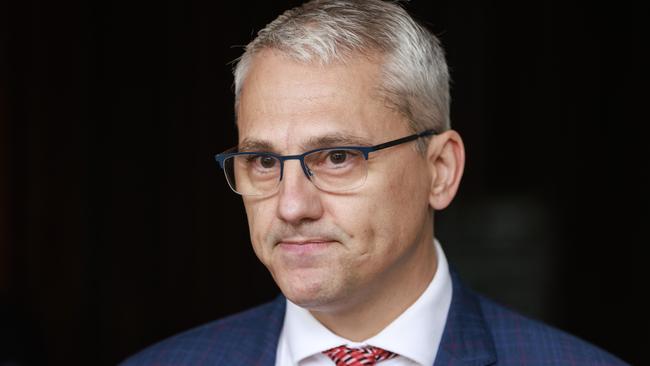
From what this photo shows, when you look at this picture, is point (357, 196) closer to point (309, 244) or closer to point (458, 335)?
point (309, 244)

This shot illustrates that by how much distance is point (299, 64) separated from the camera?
1953 millimetres

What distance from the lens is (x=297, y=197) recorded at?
1.87 meters

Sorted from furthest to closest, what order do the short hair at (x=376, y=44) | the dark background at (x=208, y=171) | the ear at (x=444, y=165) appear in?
the dark background at (x=208, y=171) < the ear at (x=444, y=165) < the short hair at (x=376, y=44)

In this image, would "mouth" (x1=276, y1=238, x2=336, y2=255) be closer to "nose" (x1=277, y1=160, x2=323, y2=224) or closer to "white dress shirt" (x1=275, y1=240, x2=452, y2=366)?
"nose" (x1=277, y1=160, x2=323, y2=224)

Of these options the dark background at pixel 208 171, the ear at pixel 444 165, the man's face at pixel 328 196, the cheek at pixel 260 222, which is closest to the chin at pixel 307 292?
the man's face at pixel 328 196

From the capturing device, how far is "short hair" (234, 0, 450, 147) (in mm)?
1963

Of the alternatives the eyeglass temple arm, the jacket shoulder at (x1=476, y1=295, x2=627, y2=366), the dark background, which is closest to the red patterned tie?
the jacket shoulder at (x1=476, y1=295, x2=627, y2=366)

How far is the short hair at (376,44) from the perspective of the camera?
1.96m

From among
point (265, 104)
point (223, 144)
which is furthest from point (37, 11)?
point (265, 104)

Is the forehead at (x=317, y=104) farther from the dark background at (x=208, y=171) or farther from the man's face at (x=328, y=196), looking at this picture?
the dark background at (x=208, y=171)

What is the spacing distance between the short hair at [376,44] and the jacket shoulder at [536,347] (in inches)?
20.0

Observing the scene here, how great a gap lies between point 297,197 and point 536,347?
2.28ft

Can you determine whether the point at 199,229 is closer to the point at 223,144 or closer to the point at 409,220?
the point at 223,144

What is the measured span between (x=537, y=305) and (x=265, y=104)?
150 inches
